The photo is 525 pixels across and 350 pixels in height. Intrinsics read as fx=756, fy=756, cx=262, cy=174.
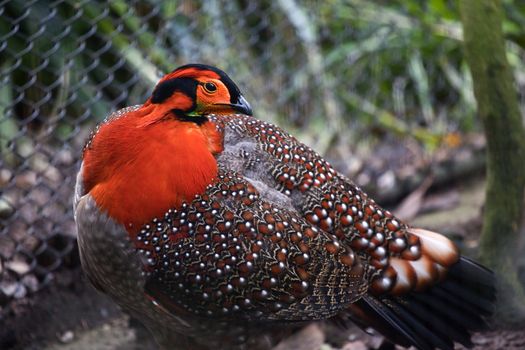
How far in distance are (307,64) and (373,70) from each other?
602 millimetres

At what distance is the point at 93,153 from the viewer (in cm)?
250

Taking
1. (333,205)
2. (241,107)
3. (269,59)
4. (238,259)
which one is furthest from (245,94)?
(238,259)

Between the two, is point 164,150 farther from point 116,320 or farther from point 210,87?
point 116,320

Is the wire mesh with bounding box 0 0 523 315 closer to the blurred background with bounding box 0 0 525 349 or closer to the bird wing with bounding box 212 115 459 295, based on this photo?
the blurred background with bounding box 0 0 525 349

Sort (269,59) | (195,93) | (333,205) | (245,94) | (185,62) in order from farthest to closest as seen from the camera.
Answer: (269,59) < (245,94) < (185,62) < (333,205) < (195,93)

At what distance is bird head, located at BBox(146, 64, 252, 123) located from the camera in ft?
7.79

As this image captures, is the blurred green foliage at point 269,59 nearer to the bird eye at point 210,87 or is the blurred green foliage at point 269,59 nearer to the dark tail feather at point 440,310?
the bird eye at point 210,87

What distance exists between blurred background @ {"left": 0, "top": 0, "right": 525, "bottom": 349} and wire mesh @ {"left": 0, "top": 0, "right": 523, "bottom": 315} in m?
0.01

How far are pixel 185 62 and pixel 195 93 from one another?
6.17 feet

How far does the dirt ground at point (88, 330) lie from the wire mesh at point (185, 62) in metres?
0.09

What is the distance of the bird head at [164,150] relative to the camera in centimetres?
239

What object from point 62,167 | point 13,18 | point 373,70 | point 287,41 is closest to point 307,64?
point 287,41

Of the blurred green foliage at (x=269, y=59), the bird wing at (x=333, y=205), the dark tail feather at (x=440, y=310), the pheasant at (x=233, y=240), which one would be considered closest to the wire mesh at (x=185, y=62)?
the blurred green foliage at (x=269, y=59)

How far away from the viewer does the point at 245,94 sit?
4480 mm
